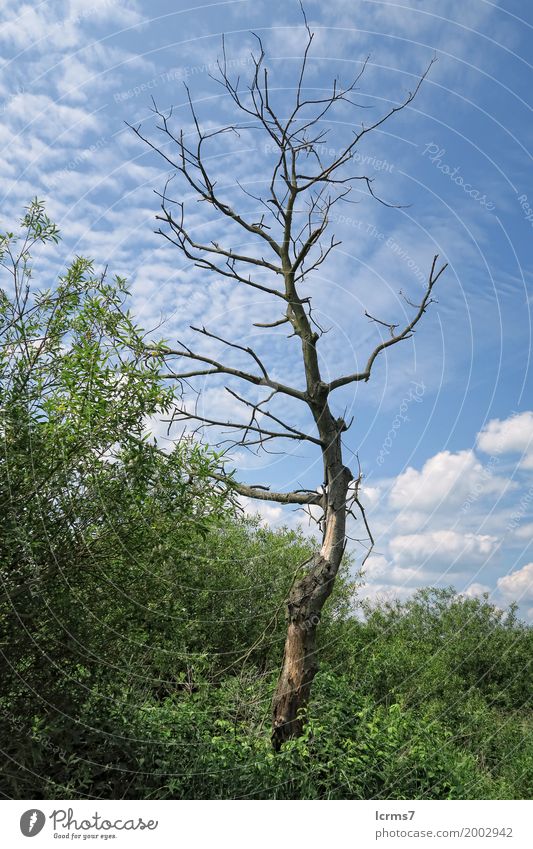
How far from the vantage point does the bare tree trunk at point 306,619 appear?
645 cm

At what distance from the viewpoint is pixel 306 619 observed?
6617mm

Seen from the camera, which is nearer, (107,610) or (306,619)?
(107,610)

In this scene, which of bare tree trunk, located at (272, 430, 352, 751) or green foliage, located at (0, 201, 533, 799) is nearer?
green foliage, located at (0, 201, 533, 799)

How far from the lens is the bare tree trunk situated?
21.2ft

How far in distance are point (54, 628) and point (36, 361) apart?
1.91 m

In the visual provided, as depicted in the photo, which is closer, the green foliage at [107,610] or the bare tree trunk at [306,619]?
the green foliage at [107,610]
